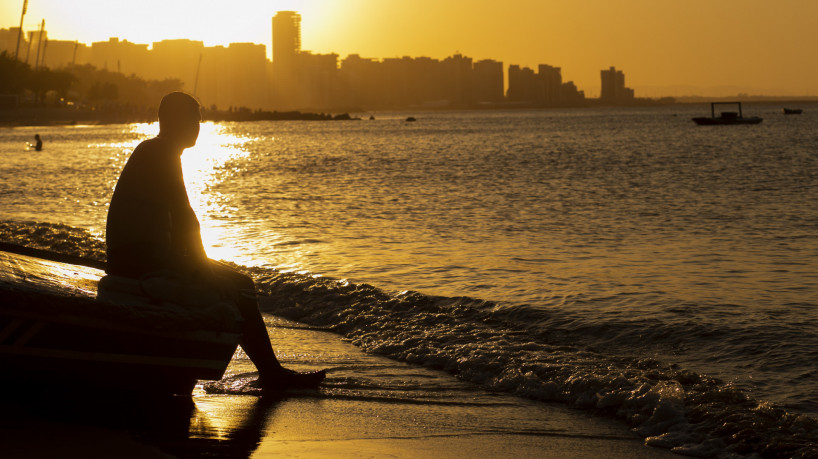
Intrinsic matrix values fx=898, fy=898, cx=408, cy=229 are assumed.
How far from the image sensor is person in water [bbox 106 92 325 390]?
16.9 ft

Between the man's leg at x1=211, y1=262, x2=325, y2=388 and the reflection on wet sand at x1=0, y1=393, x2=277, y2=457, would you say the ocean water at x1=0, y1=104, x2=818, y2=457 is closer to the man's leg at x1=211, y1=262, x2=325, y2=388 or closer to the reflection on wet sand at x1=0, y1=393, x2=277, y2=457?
the man's leg at x1=211, y1=262, x2=325, y2=388

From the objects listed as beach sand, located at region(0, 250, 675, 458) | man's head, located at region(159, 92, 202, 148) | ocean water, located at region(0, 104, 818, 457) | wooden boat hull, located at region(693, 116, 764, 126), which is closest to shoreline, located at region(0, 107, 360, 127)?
wooden boat hull, located at region(693, 116, 764, 126)

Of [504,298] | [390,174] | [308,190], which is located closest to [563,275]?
[504,298]

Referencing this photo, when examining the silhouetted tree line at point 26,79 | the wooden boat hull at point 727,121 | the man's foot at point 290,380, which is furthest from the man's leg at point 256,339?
the silhouetted tree line at point 26,79

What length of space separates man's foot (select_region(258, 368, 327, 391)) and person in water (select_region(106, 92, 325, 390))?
77 centimetres

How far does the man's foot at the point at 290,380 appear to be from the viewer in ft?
19.5

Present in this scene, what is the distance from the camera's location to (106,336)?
4941 millimetres

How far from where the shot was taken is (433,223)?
715 inches

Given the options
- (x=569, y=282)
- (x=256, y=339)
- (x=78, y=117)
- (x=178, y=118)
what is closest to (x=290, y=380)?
(x=256, y=339)

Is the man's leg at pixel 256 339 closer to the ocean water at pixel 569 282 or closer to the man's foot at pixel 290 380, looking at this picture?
the man's foot at pixel 290 380

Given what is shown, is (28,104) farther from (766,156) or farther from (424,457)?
(424,457)

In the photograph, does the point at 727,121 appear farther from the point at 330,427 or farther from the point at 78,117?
the point at 330,427

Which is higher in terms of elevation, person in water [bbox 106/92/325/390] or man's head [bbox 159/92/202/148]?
man's head [bbox 159/92/202/148]

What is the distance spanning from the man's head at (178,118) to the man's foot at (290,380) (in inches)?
66.0
